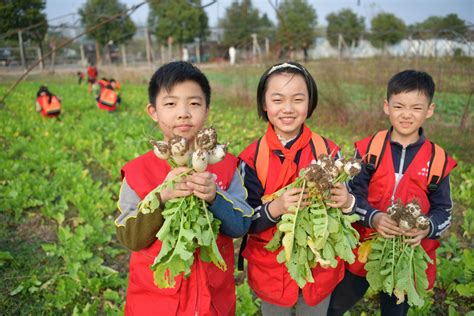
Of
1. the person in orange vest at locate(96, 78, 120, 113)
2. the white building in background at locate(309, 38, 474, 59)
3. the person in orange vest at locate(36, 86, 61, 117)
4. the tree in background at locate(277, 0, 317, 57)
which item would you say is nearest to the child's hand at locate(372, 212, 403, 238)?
the white building in background at locate(309, 38, 474, 59)

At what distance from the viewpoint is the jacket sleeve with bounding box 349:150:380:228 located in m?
2.41

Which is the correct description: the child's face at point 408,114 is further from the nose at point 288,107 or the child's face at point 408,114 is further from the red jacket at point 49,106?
the red jacket at point 49,106

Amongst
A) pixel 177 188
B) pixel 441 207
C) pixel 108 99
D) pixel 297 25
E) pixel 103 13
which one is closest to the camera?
pixel 177 188

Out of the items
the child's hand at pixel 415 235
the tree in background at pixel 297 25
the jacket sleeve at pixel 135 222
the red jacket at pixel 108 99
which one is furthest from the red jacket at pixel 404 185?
the red jacket at pixel 108 99

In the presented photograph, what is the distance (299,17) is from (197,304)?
1343 cm

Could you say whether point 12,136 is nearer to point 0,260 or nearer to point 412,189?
point 0,260

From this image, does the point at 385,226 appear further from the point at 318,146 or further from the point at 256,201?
the point at 256,201

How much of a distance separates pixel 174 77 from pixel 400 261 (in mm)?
1701

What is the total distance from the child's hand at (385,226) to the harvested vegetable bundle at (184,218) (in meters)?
1.03

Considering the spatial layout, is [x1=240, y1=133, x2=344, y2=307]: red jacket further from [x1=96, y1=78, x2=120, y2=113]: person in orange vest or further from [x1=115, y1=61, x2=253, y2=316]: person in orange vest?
[x1=96, y1=78, x2=120, y2=113]: person in orange vest

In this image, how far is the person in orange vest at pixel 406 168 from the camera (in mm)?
2453

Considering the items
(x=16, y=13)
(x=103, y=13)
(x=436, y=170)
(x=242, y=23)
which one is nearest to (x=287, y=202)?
(x=436, y=170)

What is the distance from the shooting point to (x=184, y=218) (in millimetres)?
1843

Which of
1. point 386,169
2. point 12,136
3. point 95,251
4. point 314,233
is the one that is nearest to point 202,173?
point 314,233
